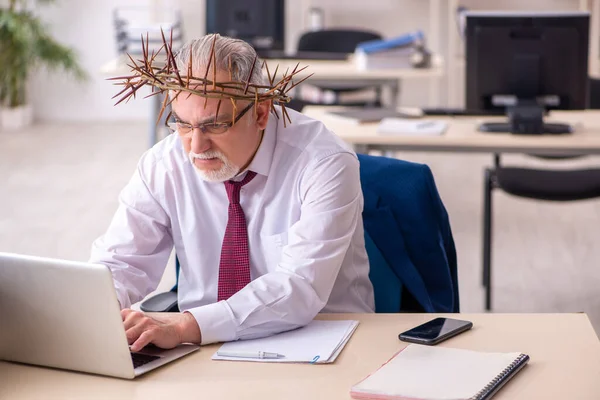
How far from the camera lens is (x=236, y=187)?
6.25 ft

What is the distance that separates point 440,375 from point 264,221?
61 centimetres

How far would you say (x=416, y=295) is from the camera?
205 cm

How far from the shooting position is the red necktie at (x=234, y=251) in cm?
189

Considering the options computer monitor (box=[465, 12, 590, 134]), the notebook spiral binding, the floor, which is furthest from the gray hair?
the floor

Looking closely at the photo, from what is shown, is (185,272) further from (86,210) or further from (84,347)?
(86,210)

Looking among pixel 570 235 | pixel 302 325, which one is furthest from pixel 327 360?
pixel 570 235

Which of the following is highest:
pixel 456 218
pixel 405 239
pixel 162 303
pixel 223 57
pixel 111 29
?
pixel 111 29

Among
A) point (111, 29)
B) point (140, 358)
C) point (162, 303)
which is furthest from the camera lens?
point (111, 29)

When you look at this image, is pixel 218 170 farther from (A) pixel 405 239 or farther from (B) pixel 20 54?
(B) pixel 20 54

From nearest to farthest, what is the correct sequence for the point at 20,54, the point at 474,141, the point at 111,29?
the point at 474,141
the point at 20,54
the point at 111,29

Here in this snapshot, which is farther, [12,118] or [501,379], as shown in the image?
[12,118]

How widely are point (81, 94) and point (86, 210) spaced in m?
2.77

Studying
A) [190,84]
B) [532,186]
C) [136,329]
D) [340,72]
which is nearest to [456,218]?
[340,72]

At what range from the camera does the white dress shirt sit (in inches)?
70.0
